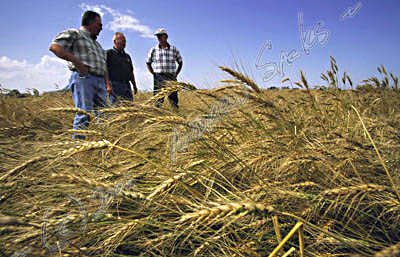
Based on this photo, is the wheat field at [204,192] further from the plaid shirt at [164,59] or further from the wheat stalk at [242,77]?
the plaid shirt at [164,59]

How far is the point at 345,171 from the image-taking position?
121cm

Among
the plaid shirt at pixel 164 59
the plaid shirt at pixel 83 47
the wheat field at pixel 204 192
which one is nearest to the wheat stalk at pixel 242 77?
the wheat field at pixel 204 192

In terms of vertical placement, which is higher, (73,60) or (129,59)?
(129,59)

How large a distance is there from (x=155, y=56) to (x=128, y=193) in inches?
181

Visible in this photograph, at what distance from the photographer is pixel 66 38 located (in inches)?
98.8

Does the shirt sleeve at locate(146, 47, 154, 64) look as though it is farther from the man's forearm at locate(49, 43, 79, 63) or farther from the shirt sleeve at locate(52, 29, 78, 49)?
the man's forearm at locate(49, 43, 79, 63)

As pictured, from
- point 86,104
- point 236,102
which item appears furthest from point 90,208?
point 86,104

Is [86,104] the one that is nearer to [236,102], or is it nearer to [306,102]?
[236,102]

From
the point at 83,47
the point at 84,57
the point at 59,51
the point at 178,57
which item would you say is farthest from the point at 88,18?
the point at 178,57

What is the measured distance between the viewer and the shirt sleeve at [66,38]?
2463 millimetres

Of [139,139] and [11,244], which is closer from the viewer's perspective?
[11,244]

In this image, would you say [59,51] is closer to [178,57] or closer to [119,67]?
[119,67]

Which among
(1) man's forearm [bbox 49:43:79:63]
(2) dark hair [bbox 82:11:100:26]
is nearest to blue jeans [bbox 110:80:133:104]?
(2) dark hair [bbox 82:11:100:26]

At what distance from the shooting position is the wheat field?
0.83 m
